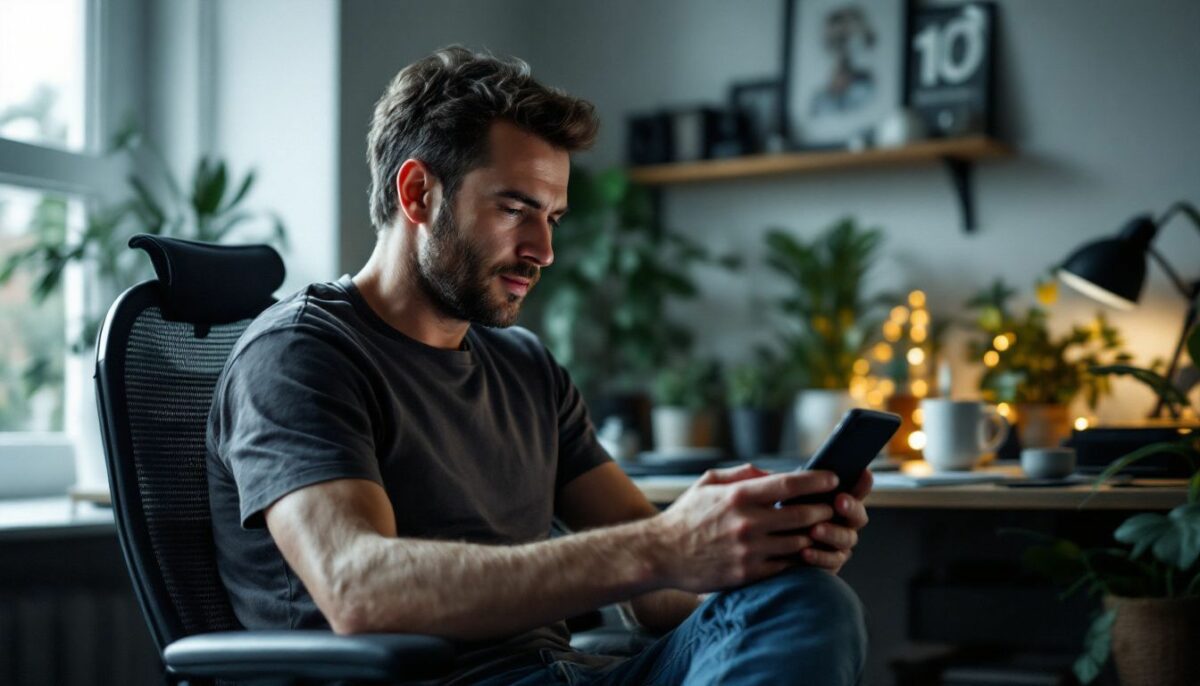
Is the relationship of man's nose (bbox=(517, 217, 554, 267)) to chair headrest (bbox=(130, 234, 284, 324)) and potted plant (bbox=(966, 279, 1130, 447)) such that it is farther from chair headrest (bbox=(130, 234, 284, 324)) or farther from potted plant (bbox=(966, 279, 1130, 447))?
potted plant (bbox=(966, 279, 1130, 447))

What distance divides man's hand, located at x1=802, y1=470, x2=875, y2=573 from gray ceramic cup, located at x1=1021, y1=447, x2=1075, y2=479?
66 centimetres

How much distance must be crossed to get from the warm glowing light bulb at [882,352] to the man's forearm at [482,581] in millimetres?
1735

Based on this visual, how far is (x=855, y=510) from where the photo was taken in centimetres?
118

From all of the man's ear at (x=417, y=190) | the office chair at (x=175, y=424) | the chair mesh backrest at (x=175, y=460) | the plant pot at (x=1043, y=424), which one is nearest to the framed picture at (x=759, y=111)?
the plant pot at (x=1043, y=424)

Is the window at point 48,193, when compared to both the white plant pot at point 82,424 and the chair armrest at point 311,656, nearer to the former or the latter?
the white plant pot at point 82,424

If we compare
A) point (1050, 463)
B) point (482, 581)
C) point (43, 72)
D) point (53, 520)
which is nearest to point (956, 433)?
point (1050, 463)

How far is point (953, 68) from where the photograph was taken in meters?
2.70

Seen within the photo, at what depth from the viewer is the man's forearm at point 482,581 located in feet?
3.42

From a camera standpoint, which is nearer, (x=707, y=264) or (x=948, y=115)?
(x=948, y=115)

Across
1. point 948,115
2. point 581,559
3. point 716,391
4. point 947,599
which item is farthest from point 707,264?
point 581,559

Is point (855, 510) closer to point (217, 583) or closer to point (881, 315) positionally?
point (217, 583)

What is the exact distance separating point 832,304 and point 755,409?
1.04 feet

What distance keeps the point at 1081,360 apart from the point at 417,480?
5.21 feet

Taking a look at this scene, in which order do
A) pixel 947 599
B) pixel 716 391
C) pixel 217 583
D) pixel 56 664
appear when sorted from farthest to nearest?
pixel 716 391 → pixel 947 599 → pixel 56 664 → pixel 217 583
